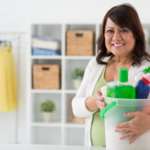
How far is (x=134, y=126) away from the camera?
30.6 inches

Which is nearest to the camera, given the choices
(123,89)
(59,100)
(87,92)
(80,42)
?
(123,89)

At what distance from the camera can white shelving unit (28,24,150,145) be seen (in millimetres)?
2715

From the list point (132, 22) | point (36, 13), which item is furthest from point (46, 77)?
point (132, 22)

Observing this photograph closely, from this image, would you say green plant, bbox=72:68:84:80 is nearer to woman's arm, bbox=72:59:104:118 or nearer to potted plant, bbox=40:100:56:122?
potted plant, bbox=40:100:56:122

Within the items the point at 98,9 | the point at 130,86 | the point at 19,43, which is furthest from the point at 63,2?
the point at 130,86

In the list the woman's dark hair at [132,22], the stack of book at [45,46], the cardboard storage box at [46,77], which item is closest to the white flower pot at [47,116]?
the cardboard storage box at [46,77]

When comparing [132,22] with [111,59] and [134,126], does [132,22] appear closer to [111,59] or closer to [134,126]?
[111,59]

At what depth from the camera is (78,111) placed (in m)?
1.10

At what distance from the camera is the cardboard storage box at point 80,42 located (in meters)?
2.67

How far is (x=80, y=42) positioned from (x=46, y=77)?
0.37 metres

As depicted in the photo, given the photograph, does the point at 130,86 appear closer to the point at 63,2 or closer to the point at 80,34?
the point at 80,34

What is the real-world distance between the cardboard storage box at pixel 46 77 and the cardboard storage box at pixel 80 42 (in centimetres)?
19

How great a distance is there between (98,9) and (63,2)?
0.96 feet

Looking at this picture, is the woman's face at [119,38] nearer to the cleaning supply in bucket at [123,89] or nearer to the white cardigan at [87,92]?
the white cardigan at [87,92]
